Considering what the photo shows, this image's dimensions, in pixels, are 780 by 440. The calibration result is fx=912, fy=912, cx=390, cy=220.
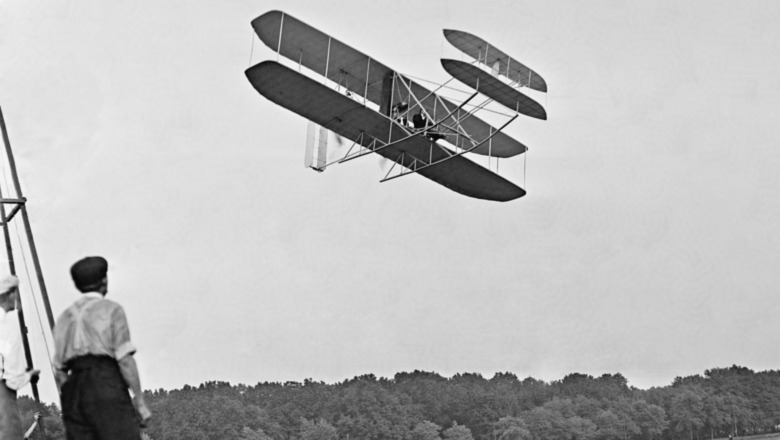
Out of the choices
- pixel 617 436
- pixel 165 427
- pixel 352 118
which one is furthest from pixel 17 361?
pixel 617 436

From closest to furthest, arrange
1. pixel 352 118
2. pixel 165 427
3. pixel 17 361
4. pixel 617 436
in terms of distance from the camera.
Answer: pixel 17 361 < pixel 352 118 < pixel 165 427 < pixel 617 436

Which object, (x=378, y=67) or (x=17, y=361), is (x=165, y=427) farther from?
(x=17, y=361)

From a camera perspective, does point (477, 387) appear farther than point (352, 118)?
Yes

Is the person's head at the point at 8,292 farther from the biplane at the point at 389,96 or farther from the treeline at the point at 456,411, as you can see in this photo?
the treeline at the point at 456,411

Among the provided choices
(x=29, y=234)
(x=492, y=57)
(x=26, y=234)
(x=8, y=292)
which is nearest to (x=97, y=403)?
(x=8, y=292)

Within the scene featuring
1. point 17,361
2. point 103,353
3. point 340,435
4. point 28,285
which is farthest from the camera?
point 340,435

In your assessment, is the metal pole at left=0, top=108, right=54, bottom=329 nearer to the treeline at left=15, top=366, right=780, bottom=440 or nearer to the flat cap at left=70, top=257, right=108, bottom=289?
the flat cap at left=70, top=257, right=108, bottom=289

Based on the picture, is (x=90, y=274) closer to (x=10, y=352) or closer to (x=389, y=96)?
(x=10, y=352)

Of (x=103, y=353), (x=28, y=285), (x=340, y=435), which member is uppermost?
(x=340, y=435)
